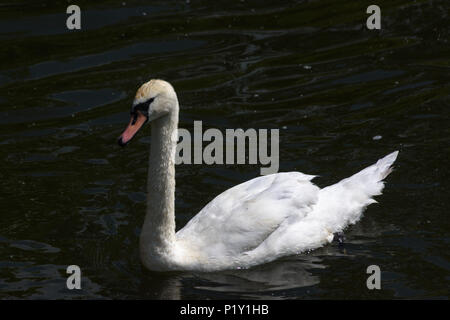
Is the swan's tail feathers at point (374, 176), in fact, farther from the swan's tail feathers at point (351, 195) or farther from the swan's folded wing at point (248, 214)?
the swan's folded wing at point (248, 214)

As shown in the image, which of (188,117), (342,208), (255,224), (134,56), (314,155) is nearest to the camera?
(255,224)

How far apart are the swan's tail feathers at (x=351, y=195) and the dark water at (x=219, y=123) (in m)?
0.19

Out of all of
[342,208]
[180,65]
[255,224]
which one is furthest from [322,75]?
[255,224]

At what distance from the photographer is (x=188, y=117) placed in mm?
13281

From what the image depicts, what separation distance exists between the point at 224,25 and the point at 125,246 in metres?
7.02

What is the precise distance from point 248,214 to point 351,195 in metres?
1.42

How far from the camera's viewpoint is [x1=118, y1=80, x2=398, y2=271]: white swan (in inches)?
357

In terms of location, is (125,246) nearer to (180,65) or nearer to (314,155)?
(314,155)

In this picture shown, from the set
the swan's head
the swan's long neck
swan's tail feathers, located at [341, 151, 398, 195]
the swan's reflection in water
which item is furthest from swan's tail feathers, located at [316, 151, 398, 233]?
the swan's head

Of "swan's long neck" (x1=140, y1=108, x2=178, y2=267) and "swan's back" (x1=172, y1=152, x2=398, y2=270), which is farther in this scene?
"swan's back" (x1=172, y1=152, x2=398, y2=270)

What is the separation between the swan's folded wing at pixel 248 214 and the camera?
9.49m

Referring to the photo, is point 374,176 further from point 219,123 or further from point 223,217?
point 219,123

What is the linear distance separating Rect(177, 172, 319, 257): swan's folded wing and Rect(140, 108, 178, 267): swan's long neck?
30cm

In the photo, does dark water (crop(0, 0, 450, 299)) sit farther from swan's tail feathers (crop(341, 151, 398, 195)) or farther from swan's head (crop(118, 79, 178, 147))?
swan's head (crop(118, 79, 178, 147))
